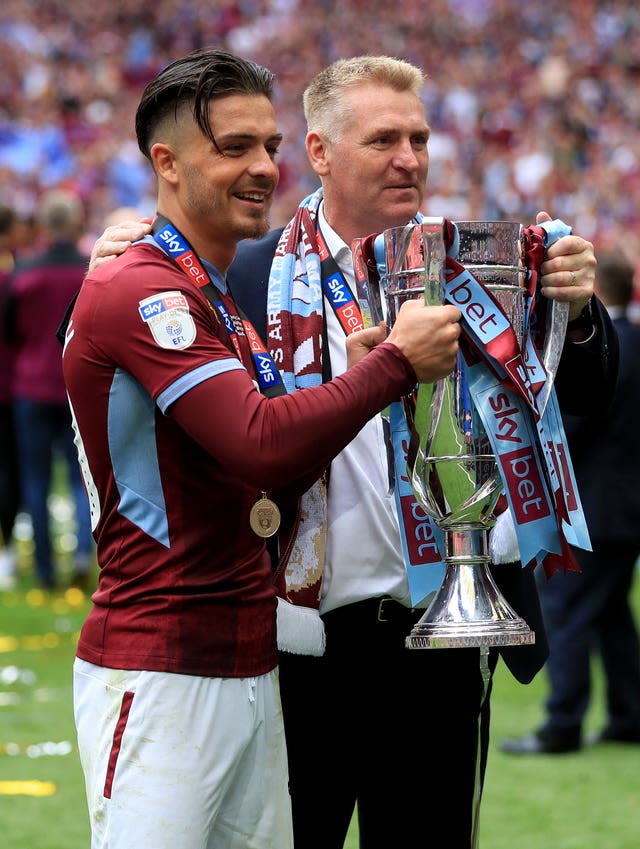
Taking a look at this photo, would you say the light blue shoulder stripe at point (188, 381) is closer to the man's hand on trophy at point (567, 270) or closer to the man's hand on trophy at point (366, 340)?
the man's hand on trophy at point (366, 340)

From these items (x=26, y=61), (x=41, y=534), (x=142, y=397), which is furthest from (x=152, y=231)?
(x=26, y=61)

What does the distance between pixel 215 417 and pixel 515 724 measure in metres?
4.28

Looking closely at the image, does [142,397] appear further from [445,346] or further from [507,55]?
[507,55]

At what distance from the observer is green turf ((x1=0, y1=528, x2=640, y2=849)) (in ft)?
16.1

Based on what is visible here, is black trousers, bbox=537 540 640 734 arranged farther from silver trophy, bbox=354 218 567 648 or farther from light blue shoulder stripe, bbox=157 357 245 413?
light blue shoulder stripe, bbox=157 357 245 413

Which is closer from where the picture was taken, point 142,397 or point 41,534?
point 142,397

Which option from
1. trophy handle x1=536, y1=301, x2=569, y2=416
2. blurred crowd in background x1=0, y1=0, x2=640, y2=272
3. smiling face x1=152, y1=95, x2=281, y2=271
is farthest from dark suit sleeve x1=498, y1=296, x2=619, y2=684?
blurred crowd in background x1=0, y1=0, x2=640, y2=272

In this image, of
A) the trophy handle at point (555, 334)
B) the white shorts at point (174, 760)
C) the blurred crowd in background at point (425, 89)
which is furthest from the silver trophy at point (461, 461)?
the blurred crowd in background at point (425, 89)

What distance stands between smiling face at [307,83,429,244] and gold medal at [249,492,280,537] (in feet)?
3.08

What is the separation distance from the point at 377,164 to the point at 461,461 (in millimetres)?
886

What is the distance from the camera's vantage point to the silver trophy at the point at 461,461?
2.60m

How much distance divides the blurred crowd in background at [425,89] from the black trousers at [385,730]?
10.4 m

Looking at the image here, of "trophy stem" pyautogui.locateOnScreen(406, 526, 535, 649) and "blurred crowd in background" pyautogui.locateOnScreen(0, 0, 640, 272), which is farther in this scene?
"blurred crowd in background" pyautogui.locateOnScreen(0, 0, 640, 272)

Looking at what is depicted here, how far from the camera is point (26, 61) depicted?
22906 millimetres
